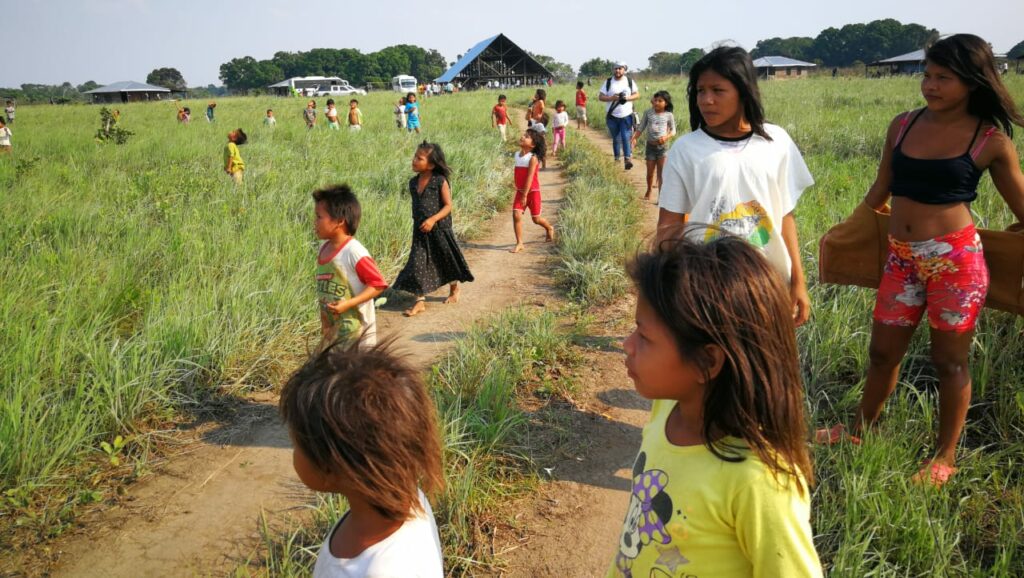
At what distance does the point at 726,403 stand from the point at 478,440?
1.93 meters

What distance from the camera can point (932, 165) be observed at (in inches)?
90.7

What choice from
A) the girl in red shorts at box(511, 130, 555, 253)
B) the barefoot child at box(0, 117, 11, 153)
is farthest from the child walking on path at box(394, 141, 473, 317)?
the barefoot child at box(0, 117, 11, 153)

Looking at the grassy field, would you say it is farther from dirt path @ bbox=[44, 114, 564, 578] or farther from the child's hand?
the child's hand

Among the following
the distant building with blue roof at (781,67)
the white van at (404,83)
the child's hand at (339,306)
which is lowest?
the child's hand at (339,306)

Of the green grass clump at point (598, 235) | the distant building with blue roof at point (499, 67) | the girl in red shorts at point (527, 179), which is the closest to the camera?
the green grass clump at point (598, 235)

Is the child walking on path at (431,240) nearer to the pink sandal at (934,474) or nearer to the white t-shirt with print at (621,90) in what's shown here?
the pink sandal at (934,474)

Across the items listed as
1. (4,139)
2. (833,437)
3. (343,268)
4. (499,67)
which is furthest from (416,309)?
(499,67)

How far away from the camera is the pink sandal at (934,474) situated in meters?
2.35

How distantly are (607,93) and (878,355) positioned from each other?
7.80 metres

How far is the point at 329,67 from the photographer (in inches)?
4146

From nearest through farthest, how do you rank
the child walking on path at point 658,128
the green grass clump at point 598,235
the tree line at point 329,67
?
1. the green grass clump at point 598,235
2. the child walking on path at point 658,128
3. the tree line at point 329,67

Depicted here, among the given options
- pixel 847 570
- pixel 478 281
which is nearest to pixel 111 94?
pixel 478 281

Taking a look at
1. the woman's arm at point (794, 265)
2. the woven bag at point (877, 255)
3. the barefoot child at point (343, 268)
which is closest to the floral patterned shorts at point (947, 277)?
the woven bag at point (877, 255)

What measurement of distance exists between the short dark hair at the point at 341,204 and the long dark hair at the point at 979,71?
8.69 ft
